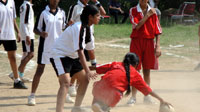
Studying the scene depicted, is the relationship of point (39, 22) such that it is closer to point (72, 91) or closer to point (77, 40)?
point (72, 91)

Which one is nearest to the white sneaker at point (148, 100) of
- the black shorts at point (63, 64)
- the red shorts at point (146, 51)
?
the red shorts at point (146, 51)

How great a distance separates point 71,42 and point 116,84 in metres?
0.84

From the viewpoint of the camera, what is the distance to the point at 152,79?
9055 millimetres

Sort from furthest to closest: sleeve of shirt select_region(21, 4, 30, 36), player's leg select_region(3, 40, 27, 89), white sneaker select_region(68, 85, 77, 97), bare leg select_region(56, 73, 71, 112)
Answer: sleeve of shirt select_region(21, 4, 30, 36), player's leg select_region(3, 40, 27, 89), white sneaker select_region(68, 85, 77, 97), bare leg select_region(56, 73, 71, 112)

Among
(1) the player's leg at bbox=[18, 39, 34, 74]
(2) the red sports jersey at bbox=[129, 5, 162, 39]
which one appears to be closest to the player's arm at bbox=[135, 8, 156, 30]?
(2) the red sports jersey at bbox=[129, 5, 162, 39]

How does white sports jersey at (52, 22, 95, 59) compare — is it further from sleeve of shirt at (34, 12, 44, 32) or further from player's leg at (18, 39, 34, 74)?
player's leg at (18, 39, 34, 74)

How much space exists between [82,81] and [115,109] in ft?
3.10

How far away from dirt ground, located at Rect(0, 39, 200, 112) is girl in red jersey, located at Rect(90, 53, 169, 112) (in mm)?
976

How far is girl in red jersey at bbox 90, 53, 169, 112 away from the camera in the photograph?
17.5 ft

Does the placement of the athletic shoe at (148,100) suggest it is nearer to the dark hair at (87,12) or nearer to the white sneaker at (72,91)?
the white sneaker at (72,91)

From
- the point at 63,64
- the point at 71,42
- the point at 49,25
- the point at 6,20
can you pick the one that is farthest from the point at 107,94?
the point at 6,20

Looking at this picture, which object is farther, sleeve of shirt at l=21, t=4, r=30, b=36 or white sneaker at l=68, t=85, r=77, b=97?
sleeve of shirt at l=21, t=4, r=30, b=36

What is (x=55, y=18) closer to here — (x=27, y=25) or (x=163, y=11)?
(x=27, y=25)

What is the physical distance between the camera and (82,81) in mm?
5836
